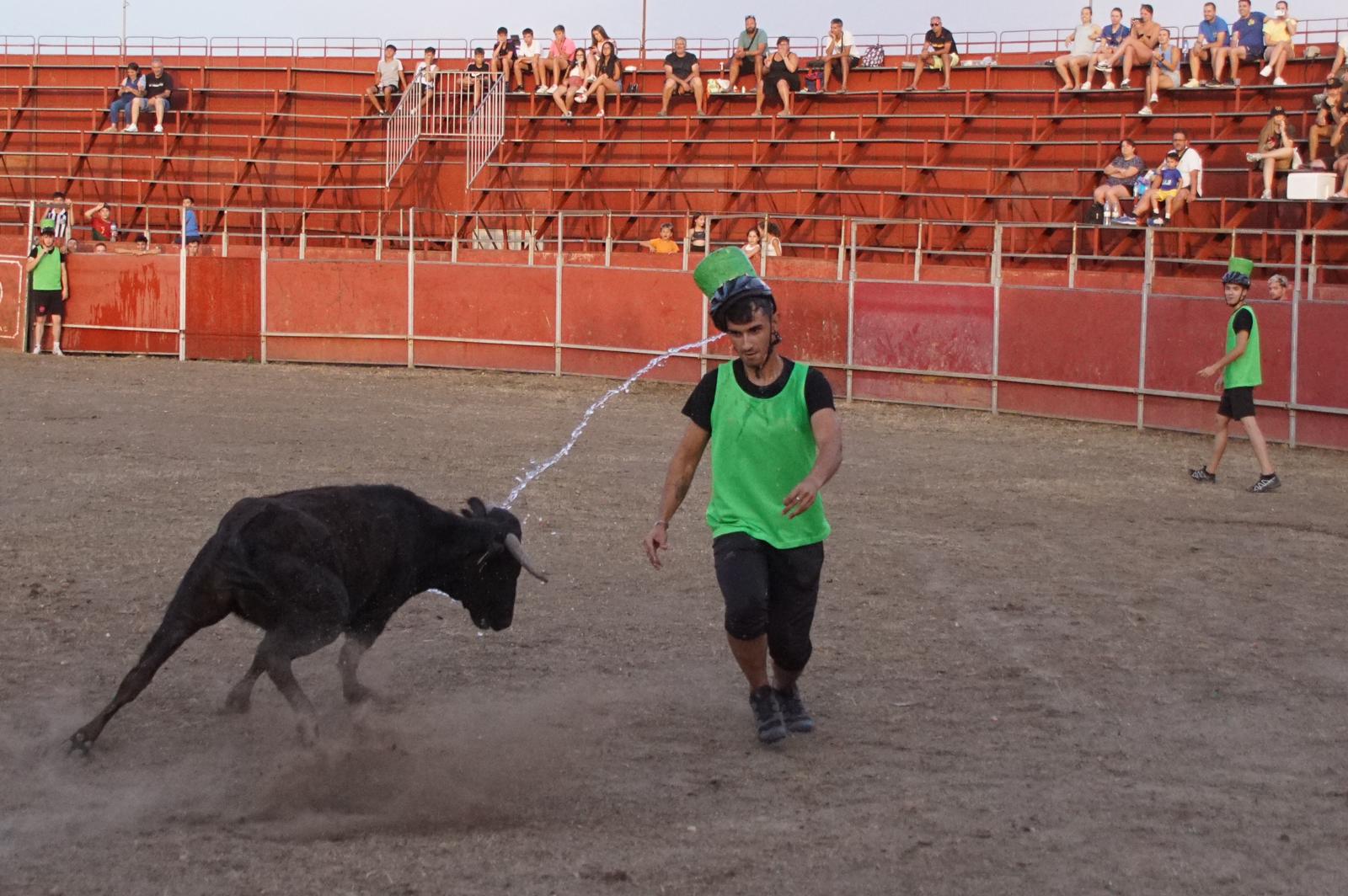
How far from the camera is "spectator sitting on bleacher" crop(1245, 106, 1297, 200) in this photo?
61.9 ft

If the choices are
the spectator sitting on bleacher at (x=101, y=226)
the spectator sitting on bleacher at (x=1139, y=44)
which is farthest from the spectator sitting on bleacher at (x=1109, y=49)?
the spectator sitting on bleacher at (x=101, y=226)

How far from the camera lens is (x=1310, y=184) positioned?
17969 mm

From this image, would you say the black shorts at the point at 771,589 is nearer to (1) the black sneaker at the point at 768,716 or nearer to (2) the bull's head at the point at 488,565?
(1) the black sneaker at the point at 768,716

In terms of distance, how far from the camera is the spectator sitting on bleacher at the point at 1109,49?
22.5m

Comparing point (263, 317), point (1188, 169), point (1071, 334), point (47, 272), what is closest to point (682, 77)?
point (263, 317)

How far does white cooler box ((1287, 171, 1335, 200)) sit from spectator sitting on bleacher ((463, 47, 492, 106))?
13.9 meters

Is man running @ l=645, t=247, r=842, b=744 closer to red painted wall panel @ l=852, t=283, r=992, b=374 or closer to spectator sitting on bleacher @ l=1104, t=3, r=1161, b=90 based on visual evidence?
red painted wall panel @ l=852, t=283, r=992, b=374

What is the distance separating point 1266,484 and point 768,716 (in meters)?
7.50

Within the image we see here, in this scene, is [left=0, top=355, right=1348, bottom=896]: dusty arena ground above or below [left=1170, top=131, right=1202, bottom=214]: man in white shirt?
below

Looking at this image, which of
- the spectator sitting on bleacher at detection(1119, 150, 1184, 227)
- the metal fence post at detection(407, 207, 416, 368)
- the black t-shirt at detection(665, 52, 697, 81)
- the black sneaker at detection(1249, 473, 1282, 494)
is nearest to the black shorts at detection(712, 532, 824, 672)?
the black sneaker at detection(1249, 473, 1282, 494)

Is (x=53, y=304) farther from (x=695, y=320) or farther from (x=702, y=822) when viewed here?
(x=702, y=822)

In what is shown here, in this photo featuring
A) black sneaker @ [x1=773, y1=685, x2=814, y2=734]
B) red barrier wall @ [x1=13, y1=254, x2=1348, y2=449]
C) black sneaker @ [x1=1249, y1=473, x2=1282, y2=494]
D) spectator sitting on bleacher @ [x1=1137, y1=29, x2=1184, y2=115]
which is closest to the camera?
black sneaker @ [x1=773, y1=685, x2=814, y2=734]

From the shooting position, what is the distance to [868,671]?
649 centimetres

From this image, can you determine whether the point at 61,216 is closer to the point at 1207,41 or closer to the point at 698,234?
the point at 698,234
